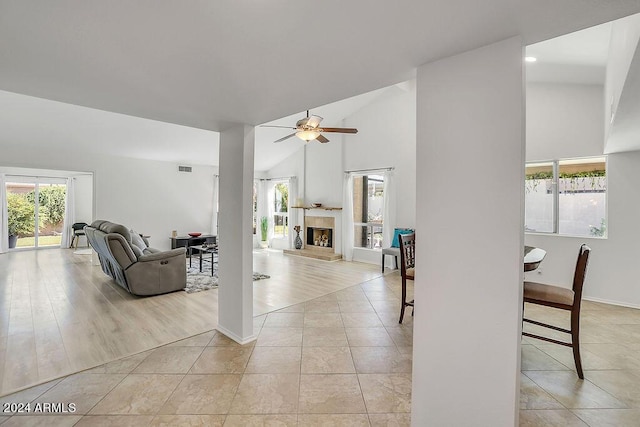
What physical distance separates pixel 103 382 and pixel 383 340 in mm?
2372

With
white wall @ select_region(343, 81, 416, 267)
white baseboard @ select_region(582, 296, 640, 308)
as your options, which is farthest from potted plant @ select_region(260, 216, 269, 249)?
white baseboard @ select_region(582, 296, 640, 308)

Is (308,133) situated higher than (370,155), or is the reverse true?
(370,155)

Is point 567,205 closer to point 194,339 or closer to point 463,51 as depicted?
point 463,51

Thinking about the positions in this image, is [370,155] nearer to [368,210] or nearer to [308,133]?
[368,210]

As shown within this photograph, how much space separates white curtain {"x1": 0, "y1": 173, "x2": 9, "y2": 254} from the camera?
7.46 meters

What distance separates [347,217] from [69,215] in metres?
8.64

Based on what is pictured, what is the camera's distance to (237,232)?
111 inches

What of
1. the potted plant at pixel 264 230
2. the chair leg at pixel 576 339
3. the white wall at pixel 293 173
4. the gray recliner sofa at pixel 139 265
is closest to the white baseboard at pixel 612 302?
the chair leg at pixel 576 339

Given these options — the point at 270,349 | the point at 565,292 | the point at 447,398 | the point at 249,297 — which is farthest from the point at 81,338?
the point at 565,292

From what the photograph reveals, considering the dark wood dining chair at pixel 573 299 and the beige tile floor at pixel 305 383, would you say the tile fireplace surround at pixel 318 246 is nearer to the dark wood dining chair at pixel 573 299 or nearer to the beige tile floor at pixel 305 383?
the beige tile floor at pixel 305 383

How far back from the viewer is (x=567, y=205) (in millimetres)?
4305

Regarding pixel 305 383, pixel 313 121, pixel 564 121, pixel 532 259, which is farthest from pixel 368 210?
pixel 305 383

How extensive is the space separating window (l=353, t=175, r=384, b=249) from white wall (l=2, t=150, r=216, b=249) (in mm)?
4307

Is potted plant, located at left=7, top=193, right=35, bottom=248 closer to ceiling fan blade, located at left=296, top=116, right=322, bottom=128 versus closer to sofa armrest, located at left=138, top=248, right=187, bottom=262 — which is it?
sofa armrest, located at left=138, top=248, right=187, bottom=262
